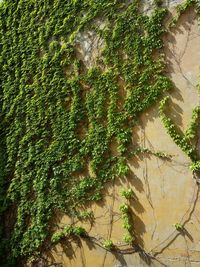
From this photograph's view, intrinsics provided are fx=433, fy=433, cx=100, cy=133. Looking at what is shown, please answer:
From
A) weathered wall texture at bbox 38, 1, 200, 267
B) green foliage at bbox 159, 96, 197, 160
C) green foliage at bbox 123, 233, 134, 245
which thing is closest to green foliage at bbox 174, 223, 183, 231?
weathered wall texture at bbox 38, 1, 200, 267

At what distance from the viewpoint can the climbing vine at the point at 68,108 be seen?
6.46m

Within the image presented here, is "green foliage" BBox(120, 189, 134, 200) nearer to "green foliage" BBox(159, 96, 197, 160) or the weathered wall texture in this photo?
the weathered wall texture

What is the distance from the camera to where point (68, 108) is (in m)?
6.90

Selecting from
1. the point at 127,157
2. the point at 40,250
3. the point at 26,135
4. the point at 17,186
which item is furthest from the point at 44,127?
the point at 40,250

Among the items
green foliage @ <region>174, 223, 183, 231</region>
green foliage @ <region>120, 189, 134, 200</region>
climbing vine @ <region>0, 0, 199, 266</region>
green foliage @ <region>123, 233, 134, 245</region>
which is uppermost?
climbing vine @ <region>0, 0, 199, 266</region>

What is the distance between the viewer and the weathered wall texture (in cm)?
598

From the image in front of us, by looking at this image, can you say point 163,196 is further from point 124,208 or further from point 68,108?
point 68,108

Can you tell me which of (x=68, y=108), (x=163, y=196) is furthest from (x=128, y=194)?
(x=68, y=108)

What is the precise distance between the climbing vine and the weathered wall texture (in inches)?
5.7

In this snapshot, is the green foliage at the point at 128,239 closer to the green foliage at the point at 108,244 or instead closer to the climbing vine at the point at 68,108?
the climbing vine at the point at 68,108

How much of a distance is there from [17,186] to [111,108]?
1.99 metres

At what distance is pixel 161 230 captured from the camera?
610 centimetres

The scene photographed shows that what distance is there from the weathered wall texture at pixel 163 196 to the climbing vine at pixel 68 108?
0.14 meters

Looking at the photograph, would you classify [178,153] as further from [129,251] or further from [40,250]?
[40,250]
